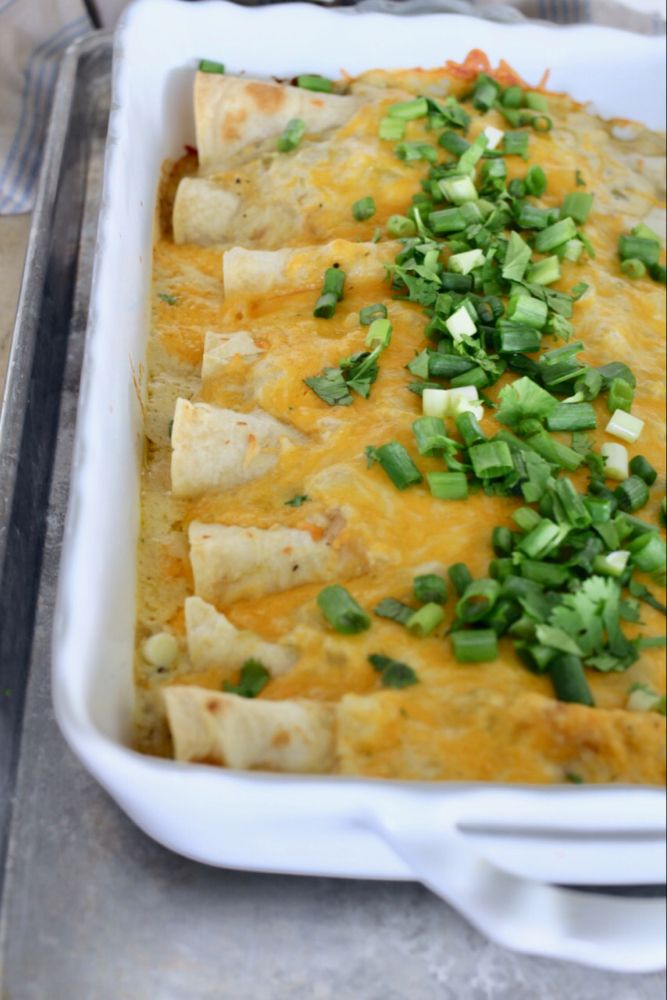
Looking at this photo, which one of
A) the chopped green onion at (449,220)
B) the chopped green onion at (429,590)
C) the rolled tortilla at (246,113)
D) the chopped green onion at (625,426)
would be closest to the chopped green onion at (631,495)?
the chopped green onion at (625,426)

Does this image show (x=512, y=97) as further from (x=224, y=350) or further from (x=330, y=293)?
(x=224, y=350)

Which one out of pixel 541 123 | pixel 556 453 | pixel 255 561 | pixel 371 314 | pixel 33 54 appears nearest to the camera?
pixel 255 561

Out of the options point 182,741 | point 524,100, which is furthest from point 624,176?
point 182,741

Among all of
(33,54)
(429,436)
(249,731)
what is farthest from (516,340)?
(33,54)

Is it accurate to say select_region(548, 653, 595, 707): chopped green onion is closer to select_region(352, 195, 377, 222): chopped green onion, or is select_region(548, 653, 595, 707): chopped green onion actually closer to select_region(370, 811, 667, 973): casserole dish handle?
select_region(370, 811, 667, 973): casserole dish handle

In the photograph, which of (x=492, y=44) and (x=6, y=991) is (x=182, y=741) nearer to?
(x=6, y=991)

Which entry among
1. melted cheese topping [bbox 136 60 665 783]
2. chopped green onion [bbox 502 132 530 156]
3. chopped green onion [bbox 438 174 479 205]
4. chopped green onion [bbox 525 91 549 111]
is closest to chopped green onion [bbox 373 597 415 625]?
melted cheese topping [bbox 136 60 665 783]

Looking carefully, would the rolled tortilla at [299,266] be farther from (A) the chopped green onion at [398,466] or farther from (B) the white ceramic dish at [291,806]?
(A) the chopped green onion at [398,466]
